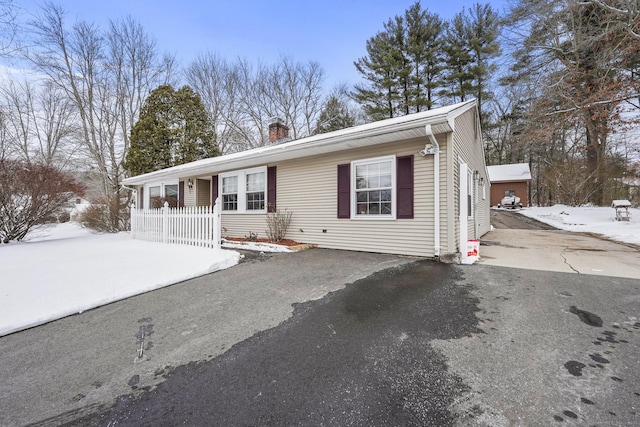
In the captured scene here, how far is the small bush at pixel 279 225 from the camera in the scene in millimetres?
7327

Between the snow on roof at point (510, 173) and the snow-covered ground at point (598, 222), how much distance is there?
322 inches

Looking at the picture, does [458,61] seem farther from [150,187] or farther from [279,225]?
[150,187]

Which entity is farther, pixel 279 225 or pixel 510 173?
pixel 510 173

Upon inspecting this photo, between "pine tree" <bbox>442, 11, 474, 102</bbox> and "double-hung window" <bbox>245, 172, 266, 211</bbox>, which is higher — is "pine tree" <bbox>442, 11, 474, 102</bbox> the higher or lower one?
the higher one

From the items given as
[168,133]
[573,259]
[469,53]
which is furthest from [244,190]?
[469,53]

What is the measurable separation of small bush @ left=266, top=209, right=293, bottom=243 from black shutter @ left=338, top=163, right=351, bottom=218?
5.39 ft

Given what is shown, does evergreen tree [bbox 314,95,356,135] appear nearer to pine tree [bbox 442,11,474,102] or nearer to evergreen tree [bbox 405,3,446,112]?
evergreen tree [bbox 405,3,446,112]

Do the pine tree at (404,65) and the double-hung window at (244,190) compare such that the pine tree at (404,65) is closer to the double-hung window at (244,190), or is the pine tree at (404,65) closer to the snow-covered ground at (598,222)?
the snow-covered ground at (598,222)

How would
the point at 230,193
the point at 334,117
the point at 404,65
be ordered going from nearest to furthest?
the point at 230,193, the point at 404,65, the point at 334,117

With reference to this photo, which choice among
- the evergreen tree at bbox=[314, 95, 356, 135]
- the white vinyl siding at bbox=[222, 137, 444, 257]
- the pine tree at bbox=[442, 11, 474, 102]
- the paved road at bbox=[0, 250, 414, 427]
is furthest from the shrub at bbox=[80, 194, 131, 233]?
the pine tree at bbox=[442, 11, 474, 102]

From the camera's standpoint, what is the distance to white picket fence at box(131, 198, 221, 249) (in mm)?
6250

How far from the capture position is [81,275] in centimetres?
406

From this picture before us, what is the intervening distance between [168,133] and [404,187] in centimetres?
1450

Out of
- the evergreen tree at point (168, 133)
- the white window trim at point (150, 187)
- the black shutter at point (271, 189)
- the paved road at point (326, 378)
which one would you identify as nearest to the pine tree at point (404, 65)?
the evergreen tree at point (168, 133)
